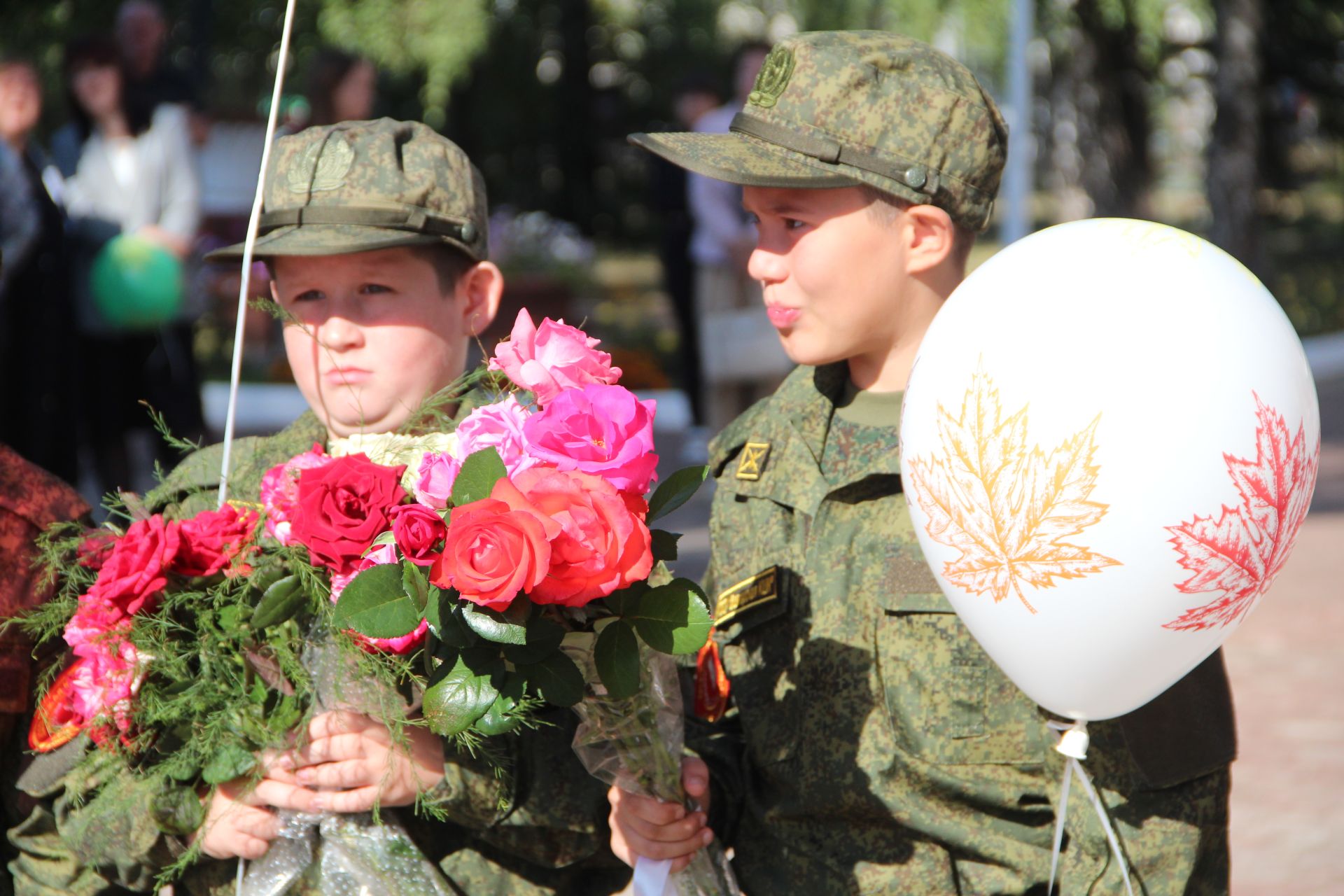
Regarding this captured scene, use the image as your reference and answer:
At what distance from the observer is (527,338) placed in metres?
1.73

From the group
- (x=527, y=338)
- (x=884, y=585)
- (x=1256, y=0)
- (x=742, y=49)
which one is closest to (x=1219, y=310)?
(x=884, y=585)

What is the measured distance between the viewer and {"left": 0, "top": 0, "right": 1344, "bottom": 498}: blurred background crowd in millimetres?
6031

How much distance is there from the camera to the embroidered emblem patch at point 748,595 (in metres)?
2.27

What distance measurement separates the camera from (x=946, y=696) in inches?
83.9

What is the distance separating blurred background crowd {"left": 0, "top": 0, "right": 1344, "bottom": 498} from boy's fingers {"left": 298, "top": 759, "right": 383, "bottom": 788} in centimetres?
100

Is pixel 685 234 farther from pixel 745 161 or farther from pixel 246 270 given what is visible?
pixel 246 270

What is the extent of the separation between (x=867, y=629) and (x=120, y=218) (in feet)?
15.7

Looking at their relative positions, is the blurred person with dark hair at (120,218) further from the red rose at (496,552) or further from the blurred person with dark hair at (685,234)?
the red rose at (496,552)

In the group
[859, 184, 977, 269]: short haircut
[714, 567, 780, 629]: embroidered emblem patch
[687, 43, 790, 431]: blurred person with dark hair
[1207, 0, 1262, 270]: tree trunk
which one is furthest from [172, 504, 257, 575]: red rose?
[1207, 0, 1262, 270]: tree trunk

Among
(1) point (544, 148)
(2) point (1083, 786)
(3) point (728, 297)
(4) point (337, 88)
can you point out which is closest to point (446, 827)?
(2) point (1083, 786)

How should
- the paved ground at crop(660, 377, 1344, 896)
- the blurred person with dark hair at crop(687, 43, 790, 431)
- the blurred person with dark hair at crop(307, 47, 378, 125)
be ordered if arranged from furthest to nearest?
the blurred person with dark hair at crop(687, 43, 790, 431) < the blurred person with dark hair at crop(307, 47, 378, 125) < the paved ground at crop(660, 377, 1344, 896)

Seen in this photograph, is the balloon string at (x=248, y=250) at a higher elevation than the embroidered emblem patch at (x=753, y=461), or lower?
higher

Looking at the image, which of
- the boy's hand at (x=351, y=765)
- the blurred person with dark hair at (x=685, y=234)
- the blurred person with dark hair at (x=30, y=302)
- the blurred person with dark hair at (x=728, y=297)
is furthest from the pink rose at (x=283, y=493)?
the blurred person with dark hair at (x=685, y=234)

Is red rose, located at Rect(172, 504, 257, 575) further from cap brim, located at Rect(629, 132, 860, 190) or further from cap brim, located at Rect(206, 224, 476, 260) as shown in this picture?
cap brim, located at Rect(629, 132, 860, 190)
